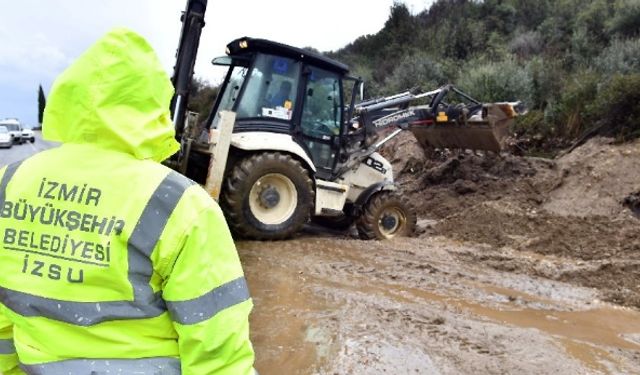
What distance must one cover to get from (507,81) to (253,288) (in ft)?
38.2

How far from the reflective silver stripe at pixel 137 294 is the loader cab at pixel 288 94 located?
20.3ft

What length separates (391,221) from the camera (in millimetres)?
8820

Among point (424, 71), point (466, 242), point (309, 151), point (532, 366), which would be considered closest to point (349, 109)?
point (309, 151)

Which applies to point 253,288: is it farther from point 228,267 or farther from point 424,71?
point 424,71

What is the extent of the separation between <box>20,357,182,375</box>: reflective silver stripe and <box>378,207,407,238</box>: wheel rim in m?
7.33

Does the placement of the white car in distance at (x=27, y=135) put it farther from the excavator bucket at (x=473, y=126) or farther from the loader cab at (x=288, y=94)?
the loader cab at (x=288, y=94)

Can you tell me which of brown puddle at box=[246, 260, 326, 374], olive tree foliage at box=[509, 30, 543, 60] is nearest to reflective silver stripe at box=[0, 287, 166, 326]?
brown puddle at box=[246, 260, 326, 374]

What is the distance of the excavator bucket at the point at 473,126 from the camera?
32.7 feet

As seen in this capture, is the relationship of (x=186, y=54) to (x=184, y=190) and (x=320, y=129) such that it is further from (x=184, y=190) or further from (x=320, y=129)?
(x=184, y=190)

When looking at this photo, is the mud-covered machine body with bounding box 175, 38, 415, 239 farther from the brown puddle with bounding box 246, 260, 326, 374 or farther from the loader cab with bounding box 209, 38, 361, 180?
the brown puddle with bounding box 246, 260, 326, 374

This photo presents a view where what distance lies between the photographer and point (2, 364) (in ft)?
5.59

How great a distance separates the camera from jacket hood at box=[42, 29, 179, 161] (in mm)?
1488

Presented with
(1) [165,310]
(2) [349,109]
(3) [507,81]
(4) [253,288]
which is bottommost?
(4) [253,288]

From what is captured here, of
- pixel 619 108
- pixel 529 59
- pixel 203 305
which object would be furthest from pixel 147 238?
pixel 529 59
